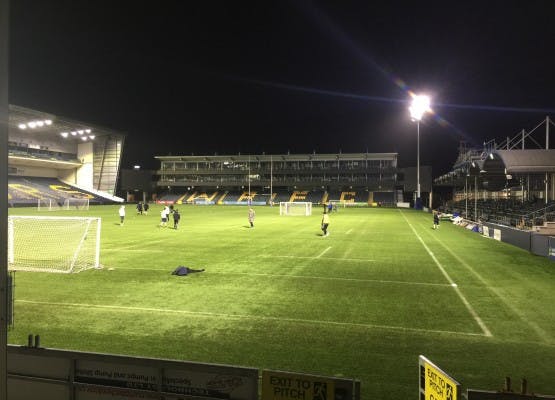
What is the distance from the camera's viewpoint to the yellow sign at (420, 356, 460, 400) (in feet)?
11.6

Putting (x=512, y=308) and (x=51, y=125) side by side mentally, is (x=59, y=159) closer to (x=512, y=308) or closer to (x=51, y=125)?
(x=51, y=125)

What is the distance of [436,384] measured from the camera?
3.89 m

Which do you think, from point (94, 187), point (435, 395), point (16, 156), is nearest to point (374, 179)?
point (94, 187)

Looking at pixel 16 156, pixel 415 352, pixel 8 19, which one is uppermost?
pixel 16 156

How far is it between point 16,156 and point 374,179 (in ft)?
232

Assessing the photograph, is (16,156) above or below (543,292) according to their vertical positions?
above

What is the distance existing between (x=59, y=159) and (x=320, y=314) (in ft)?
259

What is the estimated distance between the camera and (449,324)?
30.5 feet

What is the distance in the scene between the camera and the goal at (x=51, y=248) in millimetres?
15002

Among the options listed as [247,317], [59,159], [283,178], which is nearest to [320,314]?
[247,317]

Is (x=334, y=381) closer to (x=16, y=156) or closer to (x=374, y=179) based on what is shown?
(x=16, y=156)

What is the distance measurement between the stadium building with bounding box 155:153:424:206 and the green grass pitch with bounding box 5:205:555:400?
7846cm

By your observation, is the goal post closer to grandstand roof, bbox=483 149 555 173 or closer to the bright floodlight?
the bright floodlight

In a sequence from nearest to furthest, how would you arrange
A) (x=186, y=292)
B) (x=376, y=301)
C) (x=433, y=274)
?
1. (x=376, y=301)
2. (x=186, y=292)
3. (x=433, y=274)
